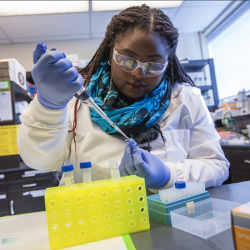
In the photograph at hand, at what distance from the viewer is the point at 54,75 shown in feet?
2.26

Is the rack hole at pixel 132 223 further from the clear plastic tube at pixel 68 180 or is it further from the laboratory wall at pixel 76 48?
the laboratory wall at pixel 76 48

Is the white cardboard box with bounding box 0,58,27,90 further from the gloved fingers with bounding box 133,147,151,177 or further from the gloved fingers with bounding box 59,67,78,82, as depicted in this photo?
the gloved fingers with bounding box 133,147,151,177

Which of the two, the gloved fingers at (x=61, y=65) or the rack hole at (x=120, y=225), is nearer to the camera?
the rack hole at (x=120, y=225)

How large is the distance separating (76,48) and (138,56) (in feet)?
10.3

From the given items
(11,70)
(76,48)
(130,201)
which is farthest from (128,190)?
(76,48)

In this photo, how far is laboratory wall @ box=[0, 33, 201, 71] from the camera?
3648 mm

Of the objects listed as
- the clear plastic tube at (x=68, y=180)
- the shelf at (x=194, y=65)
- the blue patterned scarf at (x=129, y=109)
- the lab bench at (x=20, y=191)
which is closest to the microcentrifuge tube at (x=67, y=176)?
the clear plastic tube at (x=68, y=180)

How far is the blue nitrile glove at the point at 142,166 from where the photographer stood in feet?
2.34

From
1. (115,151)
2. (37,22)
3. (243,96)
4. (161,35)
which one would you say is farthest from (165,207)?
(37,22)

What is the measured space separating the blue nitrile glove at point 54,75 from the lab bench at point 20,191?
6.30ft

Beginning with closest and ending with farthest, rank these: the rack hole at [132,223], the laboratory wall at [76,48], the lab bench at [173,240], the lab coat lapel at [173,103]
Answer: the lab bench at [173,240], the rack hole at [132,223], the lab coat lapel at [173,103], the laboratory wall at [76,48]

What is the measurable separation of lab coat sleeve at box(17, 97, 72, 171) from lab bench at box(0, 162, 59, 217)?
162 centimetres

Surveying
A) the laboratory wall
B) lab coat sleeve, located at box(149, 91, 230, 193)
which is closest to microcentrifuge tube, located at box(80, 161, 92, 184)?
lab coat sleeve, located at box(149, 91, 230, 193)

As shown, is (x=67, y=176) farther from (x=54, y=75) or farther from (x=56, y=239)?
(x=54, y=75)
